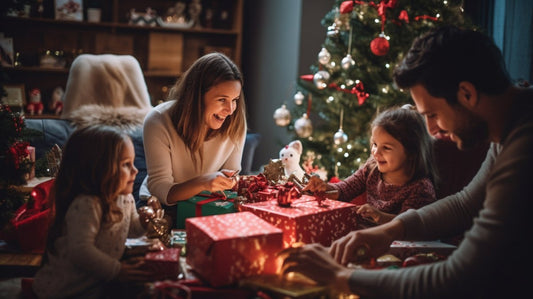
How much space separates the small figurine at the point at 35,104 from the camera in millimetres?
4617

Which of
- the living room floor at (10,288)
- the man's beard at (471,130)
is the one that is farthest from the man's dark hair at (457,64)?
the living room floor at (10,288)

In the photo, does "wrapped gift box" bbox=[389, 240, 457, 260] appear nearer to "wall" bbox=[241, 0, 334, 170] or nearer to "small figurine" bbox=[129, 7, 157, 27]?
"wall" bbox=[241, 0, 334, 170]

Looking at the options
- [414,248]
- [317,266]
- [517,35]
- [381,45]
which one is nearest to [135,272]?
[317,266]

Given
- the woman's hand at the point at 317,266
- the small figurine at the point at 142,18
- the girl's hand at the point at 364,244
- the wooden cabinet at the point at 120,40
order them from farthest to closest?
the small figurine at the point at 142,18
the wooden cabinet at the point at 120,40
the girl's hand at the point at 364,244
the woman's hand at the point at 317,266

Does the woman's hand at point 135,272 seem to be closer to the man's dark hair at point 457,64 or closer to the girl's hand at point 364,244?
the girl's hand at point 364,244

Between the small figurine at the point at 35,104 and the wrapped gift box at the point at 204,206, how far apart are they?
11.0 feet

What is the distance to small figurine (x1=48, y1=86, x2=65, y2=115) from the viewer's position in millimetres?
4785

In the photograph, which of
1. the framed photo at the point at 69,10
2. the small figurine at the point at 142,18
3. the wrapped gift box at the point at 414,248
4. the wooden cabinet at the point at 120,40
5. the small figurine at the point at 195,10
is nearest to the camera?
the wrapped gift box at the point at 414,248

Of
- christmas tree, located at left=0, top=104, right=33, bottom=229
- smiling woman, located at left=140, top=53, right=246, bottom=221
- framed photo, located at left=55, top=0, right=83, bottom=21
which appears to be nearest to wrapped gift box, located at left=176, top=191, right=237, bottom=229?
smiling woman, located at left=140, top=53, right=246, bottom=221

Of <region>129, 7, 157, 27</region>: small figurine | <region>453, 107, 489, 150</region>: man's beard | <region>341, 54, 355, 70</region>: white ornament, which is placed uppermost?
<region>129, 7, 157, 27</region>: small figurine

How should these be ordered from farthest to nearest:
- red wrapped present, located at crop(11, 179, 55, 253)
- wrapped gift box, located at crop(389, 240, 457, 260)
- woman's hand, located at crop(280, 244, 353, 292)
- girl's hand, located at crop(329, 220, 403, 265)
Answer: red wrapped present, located at crop(11, 179, 55, 253) → wrapped gift box, located at crop(389, 240, 457, 260) → girl's hand, located at crop(329, 220, 403, 265) → woman's hand, located at crop(280, 244, 353, 292)

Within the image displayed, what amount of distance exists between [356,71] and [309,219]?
2.19 metres

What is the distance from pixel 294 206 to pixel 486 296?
0.61m

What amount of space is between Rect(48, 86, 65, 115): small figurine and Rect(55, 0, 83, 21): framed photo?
0.69 metres
